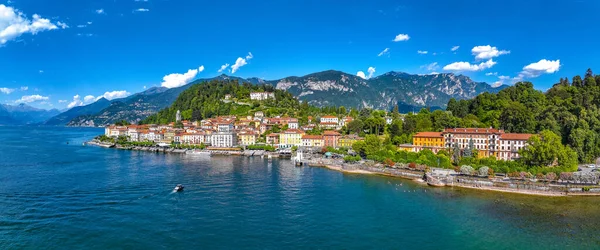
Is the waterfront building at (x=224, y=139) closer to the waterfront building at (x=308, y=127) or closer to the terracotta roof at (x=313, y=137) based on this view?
the waterfront building at (x=308, y=127)

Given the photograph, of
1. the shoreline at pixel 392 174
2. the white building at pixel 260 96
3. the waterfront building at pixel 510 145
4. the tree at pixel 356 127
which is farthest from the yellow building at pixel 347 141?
the white building at pixel 260 96

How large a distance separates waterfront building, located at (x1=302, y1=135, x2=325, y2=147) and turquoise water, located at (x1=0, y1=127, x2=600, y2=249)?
25.2 meters

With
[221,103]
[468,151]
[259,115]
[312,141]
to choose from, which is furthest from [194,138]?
[468,151]

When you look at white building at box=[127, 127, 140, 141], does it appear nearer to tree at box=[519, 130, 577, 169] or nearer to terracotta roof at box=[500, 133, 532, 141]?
terracotta roof at box=[500, 133, 532, 141]

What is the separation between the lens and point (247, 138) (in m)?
68.6

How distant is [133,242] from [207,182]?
1474 centimetres

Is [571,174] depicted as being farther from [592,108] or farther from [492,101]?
[492,101]

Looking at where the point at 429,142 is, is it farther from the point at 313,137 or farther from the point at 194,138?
the point at 194,138

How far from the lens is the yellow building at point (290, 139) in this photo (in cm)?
6272

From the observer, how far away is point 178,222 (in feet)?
71.3

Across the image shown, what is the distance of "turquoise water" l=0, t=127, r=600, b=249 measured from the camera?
19.1 metres

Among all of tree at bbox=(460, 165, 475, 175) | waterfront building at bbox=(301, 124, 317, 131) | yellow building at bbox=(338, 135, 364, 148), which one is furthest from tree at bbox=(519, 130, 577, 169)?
waterfront building at bbox=(301, 124, 317, 131)

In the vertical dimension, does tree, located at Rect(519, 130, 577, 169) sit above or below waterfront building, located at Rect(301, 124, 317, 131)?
below

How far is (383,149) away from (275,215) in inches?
1022
